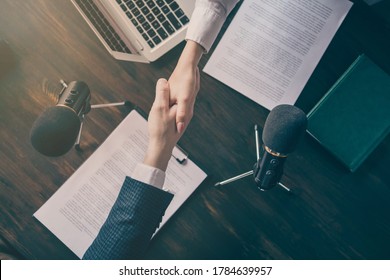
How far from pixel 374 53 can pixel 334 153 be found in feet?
1.07

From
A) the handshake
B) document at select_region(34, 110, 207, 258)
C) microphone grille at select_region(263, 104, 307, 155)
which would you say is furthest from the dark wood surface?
microphone grille at select_region(263, 104, 307, 155)

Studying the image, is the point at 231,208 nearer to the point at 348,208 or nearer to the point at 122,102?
the point at 348,208

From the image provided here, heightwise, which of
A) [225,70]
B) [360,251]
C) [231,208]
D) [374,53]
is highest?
[374,53]

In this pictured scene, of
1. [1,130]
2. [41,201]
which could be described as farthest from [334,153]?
[1,130]

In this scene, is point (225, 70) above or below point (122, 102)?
above

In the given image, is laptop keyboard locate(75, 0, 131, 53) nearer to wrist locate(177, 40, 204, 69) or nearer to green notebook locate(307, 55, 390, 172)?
wrist locate(177, 40, 204, 69)

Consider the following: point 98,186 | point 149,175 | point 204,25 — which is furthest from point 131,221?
point 204,25

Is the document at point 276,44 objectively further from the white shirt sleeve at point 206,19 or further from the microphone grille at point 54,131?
the microphone grille at point 54,131

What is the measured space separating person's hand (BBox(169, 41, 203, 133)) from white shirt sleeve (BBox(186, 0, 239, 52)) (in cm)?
2

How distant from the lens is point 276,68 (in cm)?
110

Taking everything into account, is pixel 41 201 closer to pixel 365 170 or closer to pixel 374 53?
pixel 365 170

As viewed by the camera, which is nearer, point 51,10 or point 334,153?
point 334,153

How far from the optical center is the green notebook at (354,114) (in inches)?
41.3

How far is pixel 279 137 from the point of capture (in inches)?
34.3
